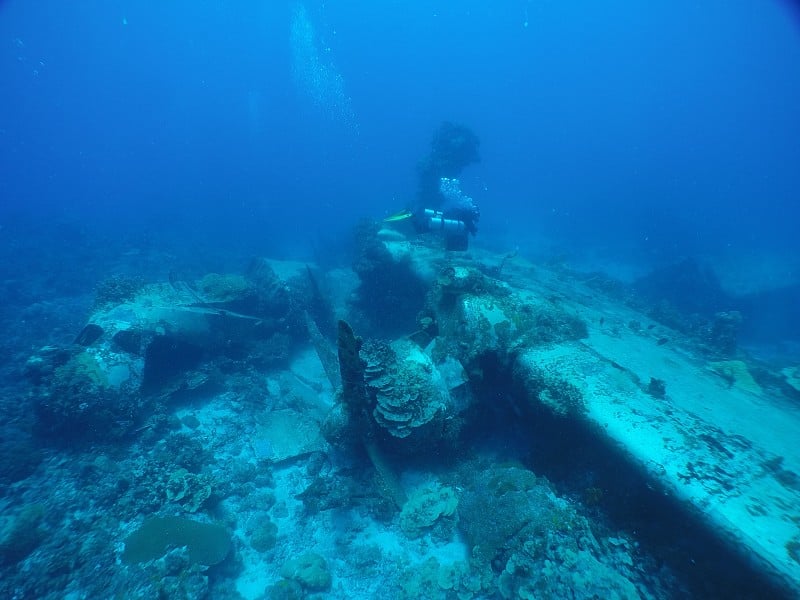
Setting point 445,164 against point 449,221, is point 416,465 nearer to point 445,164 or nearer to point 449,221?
point 449,221

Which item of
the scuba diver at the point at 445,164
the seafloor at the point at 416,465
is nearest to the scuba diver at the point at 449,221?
the seafloor at the point at 416,465

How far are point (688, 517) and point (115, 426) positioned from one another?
34.9 ft

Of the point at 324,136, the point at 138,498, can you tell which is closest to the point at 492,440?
the point at 138,498

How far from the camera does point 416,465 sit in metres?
6.63

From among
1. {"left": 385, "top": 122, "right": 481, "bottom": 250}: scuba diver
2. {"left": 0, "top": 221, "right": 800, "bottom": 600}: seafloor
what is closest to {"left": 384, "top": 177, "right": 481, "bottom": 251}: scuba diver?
{"left": 0, "top": 221, "right": 800, "bottom": 600}: seafloor

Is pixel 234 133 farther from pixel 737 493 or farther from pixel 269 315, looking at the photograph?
pixel 737 493

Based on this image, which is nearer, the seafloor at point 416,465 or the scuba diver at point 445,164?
the seafloor at point 416,465

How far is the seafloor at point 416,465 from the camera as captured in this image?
13.5 feet

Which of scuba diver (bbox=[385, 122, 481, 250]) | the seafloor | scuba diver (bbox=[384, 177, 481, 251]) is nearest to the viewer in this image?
the seafloor

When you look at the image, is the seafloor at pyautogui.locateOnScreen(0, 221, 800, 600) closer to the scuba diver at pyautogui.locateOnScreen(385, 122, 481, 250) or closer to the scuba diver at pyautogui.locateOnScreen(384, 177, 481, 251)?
the scuba diver at pyautogui.locateOnScreen(384, 177, 481, 251)

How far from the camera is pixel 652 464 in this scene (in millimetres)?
4164

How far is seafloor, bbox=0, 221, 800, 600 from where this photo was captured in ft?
13.5

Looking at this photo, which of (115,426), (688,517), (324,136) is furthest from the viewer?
(324,136)

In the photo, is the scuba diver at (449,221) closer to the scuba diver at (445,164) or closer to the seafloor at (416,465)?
the seafloor at (416,465)
